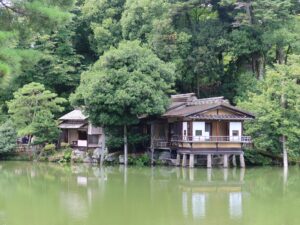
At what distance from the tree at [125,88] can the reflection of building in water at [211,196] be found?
523cm

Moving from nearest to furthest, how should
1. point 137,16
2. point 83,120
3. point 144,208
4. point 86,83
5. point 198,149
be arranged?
point 144,208
point 198,149
point 86,83
point 83,120
point 137,16

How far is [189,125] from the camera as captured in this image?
1049 inches

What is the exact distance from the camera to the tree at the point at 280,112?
995 inches

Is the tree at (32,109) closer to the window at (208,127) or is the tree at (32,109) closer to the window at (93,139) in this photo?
the window at (93,139)

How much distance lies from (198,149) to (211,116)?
6.13 ft

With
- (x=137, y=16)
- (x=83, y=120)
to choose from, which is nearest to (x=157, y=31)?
(x=137, y=16)

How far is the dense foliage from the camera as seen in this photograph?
26.1 m

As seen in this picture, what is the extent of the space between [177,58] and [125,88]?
8.49 meters

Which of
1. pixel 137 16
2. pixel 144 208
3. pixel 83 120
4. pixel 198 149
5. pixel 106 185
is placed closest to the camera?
pixel 144 208

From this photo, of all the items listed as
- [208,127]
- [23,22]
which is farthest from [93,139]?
[23,22]

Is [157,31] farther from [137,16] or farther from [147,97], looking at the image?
[147,97]

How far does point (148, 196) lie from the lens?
57.4 ft

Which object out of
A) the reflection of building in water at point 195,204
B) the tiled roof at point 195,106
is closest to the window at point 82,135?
the tiled roof at point 195,106

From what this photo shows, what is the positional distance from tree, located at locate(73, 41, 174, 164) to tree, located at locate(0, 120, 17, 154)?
579 centimetres
